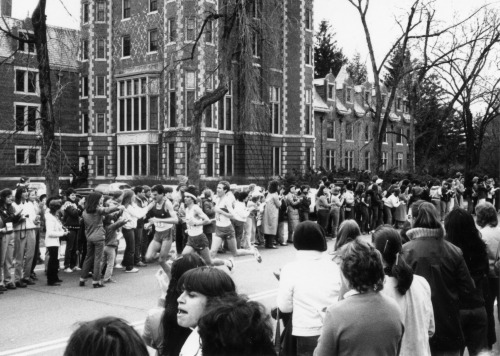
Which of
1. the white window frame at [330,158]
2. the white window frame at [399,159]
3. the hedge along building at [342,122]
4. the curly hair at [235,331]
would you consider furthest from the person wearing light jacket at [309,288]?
the white window frame at [399,159]

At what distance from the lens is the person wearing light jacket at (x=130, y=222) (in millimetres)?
13305

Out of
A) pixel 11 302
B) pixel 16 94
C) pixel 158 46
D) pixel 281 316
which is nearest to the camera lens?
pixel 281 316

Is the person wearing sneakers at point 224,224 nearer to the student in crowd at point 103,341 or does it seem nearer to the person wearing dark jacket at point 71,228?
the person wearing dark jacket at point 71,228

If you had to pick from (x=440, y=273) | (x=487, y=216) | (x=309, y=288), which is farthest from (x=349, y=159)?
(x=309, y=288)

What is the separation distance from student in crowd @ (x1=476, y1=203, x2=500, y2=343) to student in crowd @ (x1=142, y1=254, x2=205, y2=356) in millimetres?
4085

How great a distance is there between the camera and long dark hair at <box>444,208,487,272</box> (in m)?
5.91

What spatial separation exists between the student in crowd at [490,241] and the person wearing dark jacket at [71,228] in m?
8.75

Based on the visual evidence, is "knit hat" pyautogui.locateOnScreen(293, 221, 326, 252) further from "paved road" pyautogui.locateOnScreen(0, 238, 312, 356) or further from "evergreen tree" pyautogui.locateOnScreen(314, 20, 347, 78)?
"evergreen tree" pyautogui.locateOnScreen(314, 20, 347, 78)

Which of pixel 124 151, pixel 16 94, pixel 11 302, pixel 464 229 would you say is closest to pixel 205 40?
pixel 124 151

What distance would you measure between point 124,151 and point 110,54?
752cm

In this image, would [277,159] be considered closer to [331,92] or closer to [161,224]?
[331,92]

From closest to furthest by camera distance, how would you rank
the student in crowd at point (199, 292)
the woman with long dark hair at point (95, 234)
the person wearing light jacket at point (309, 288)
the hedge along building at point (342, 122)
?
the student in crowd at point (199, 292) < the person wearing light jacket at point (309, 288) < the woman with long dark hair at point (95, 234) < the hedge along building at point (342, 122)

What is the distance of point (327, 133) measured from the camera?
57406 millimetres

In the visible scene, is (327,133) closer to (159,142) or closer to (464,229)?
(159,142)
